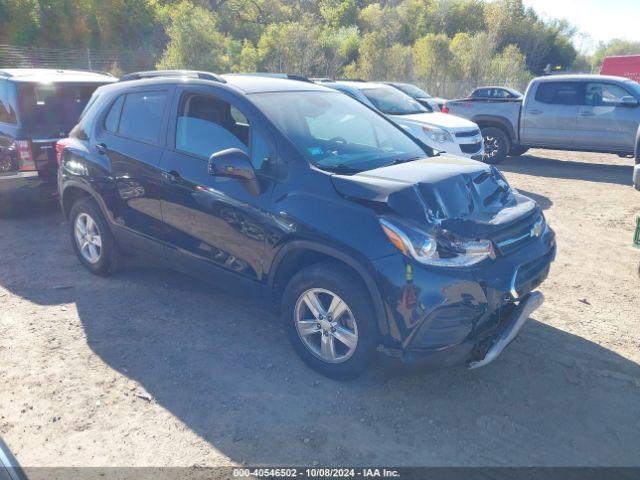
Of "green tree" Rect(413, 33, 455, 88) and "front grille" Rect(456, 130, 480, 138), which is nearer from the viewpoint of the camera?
"front grille" Rect(456, 130, 480, 138)

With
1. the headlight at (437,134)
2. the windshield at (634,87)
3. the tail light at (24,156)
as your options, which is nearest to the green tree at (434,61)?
the windshield at (634,87)

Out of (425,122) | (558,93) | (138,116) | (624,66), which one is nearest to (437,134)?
(425,122)

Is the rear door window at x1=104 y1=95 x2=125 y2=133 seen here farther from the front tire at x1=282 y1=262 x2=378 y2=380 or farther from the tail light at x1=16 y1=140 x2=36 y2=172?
the front tire at x1=282 y1=262 x2=378 y2=380

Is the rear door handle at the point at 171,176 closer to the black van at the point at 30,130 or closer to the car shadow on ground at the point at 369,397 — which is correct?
the car shadow on ground at the point at 369,397

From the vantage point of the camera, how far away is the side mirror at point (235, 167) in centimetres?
346

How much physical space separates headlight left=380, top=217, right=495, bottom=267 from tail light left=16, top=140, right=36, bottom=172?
506cm

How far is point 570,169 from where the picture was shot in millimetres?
11359

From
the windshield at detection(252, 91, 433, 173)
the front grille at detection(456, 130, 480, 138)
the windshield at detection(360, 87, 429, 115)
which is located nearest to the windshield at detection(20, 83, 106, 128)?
the windshield at detection(252, 91, 433, 173)

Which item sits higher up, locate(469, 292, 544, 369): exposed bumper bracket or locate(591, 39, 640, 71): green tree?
locate(591, 39, 640, 71): green tree

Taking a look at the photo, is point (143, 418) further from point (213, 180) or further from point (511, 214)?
point (511, 214)

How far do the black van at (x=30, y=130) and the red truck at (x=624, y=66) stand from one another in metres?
19.1

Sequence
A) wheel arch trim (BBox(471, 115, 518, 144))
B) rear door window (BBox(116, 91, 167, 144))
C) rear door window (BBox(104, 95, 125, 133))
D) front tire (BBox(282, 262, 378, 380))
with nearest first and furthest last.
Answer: front tire (BBox(282, 262, 378, 380)) < rear door window (BBox(116, 91, 167, 144)) < rear door window (BBox(104, 95, 125, 133)) < wheel arch trim (BBox(471, 115, 518, 144))

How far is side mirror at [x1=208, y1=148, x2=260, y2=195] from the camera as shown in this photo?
3465 millimetres

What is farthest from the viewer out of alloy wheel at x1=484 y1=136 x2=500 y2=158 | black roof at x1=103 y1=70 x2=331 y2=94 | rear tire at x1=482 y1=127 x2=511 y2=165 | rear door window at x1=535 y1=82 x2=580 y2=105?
alloy wheel at x1=484 y1=136 x2=500 y2=158
